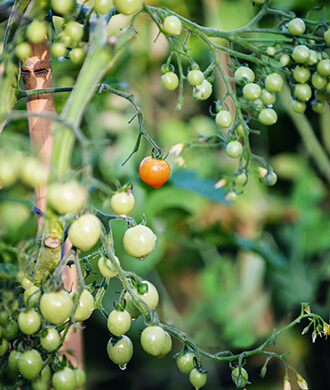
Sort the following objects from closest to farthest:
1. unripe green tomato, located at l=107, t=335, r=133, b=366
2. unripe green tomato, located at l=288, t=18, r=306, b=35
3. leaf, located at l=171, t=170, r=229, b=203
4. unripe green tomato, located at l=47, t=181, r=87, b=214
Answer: unripe green tomato, located at l=47, t=181, r=87, b=214 < unripe green tomato, located at l=107, t=335, r=133, b=366 < unripe green tomato, located at l=288, t=18, r=306, b=35 < leaf, located at l=171, t=170, r=229, b=203

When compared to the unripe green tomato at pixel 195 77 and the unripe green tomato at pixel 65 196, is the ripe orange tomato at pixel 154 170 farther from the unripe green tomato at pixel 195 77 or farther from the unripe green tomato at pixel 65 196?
the unripe green tomato at pixel 65 196

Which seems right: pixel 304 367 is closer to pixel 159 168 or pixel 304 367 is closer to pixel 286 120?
pixel 286 120

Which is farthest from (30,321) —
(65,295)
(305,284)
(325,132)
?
(325,132)

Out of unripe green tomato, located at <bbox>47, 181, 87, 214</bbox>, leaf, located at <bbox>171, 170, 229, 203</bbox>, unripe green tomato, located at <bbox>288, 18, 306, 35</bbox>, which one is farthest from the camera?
leaf, located at <bbox>171, 170, 229, 203</bbox>

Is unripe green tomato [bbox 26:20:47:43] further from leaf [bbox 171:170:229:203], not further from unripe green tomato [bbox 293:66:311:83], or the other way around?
leaf [bbox 171:170:229:203]

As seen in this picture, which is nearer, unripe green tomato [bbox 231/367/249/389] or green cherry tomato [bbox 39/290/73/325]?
green cherry tomato [bbox 39/290/73/325]

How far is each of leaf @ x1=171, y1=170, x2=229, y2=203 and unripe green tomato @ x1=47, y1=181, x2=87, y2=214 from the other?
0.61m

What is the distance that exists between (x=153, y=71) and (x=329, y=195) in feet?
2.07

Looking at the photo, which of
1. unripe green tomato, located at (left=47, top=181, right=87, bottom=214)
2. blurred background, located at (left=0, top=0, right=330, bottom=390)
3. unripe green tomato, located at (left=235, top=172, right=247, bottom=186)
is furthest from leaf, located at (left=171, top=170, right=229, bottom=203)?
unripe green tomato, located at (left=47, top=181, right=87, bottom=214)

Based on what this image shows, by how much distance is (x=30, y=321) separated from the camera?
1.13ft

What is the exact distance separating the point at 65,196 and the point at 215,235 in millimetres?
689

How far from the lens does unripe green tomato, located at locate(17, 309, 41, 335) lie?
0.34 m

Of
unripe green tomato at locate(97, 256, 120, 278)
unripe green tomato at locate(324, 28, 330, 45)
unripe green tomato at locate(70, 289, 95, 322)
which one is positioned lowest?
unripe green tomato at locate(70, 289, 95, 322)

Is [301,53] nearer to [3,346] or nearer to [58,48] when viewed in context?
[58,48]
